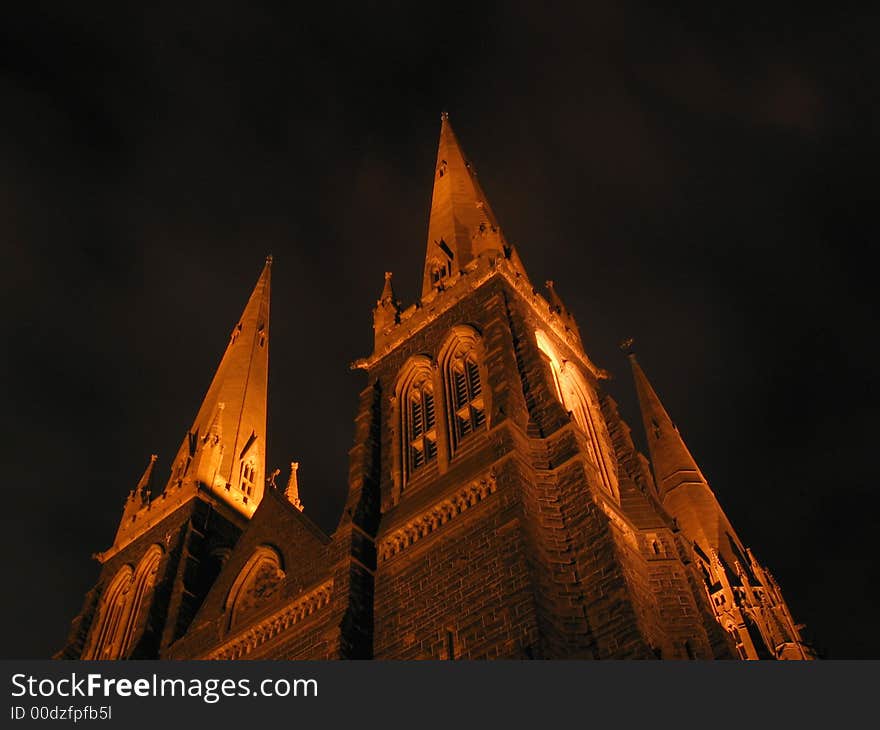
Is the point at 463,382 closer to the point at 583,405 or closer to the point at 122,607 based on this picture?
the point at 583,405

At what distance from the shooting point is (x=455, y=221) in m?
30.8

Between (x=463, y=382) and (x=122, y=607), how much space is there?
1458 cm

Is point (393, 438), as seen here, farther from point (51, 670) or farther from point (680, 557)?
point (51, 670)

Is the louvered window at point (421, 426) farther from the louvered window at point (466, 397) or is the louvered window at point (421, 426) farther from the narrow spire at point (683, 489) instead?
the narrow spire at point (683, 489)

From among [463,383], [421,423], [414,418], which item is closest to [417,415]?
[414,418]

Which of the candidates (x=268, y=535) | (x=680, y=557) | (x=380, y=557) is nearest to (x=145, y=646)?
(x=268, y=535)

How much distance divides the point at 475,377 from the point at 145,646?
1206 centimetres

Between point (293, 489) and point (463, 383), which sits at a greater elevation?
point (293, 489)

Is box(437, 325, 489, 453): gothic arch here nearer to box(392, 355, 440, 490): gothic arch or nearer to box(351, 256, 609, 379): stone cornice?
box(392, 355, 440, 490): gothic arch

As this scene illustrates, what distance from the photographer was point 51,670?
11.3 m

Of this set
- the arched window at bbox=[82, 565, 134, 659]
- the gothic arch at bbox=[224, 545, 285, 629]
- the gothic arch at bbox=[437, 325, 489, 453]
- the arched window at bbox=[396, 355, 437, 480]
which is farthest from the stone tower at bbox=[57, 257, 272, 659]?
the gothic arch at bbox=[437, 325, 489, 453]

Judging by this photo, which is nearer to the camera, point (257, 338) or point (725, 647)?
point (725, 647)

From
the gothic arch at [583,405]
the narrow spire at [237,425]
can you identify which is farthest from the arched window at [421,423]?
the narrow spire at [237,425]

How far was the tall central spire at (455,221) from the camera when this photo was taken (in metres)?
27.8
